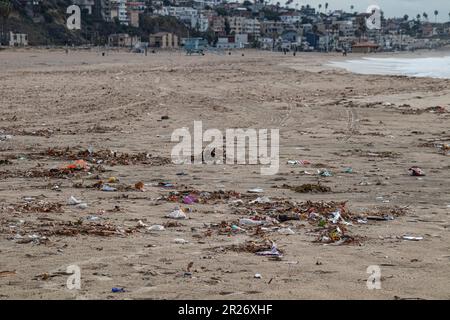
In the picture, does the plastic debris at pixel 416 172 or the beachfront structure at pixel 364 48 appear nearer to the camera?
the plastic debris at pixel 416 172

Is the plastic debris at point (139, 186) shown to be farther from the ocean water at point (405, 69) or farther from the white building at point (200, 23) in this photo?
the white building at point (200, 23)

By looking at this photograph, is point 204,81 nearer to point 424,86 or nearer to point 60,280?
point 424,86

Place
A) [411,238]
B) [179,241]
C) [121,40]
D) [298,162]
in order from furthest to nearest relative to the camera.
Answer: [121,40]
[298,162]
[411,238]
[179,241]

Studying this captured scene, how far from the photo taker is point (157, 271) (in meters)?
5.37

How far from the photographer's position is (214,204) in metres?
8.03

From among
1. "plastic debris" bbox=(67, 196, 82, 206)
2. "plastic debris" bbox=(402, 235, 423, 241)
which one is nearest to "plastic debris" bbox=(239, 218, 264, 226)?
"plastic debris" bbox=(402, 235, 423, 241)

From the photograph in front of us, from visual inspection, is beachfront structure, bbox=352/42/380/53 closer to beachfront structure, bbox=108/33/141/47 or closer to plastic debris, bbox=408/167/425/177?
beachfront structure, bbox=108/33/141/47

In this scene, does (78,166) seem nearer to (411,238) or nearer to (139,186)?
(139,186)

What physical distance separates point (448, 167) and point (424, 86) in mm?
17970

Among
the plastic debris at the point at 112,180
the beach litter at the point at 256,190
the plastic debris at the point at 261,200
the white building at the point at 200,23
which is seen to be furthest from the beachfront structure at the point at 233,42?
the plastic debris at the point at 261,200

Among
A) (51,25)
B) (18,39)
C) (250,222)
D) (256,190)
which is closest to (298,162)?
(256,190)

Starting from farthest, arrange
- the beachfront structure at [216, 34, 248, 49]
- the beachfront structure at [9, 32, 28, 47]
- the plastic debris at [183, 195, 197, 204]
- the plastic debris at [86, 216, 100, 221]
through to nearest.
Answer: the beachfront structure at [216, 34, 248, 49], the beachfront structure at [9, 32, 28, 47], the plastic debris at [183, 195, 197, 204], the plastic debris at [86, 216, 100, 221]

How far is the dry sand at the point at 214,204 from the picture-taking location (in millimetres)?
5121

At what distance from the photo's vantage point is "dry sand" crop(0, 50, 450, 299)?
202 inches
